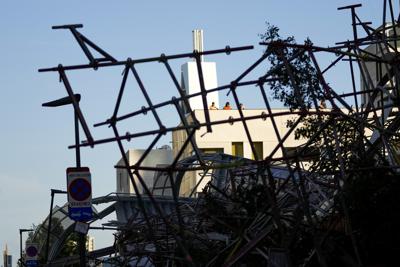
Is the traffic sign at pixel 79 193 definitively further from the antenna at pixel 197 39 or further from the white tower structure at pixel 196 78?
the antenna at pixel 197 39

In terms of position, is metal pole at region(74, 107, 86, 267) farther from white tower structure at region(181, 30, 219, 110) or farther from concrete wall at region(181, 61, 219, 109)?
concrete wall at region(181, 61, 219, 109)

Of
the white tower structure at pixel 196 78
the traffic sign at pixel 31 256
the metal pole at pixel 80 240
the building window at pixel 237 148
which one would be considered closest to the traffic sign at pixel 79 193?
the metal pole at pixel 80 240

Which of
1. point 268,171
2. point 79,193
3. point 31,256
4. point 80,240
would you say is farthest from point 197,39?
point 268,171

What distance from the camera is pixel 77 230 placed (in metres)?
24.3

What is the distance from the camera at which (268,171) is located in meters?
17.1

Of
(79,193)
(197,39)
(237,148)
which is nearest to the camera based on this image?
(79,193)

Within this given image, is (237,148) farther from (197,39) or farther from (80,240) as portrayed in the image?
(80,240)

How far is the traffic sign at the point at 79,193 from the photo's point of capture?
79.8 ft

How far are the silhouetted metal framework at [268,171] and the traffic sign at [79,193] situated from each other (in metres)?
1.37

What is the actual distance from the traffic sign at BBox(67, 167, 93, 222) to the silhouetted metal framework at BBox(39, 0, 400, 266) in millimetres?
1371

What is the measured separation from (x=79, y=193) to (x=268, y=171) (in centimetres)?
811

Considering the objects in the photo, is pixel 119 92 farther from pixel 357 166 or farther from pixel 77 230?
pixel 77 230

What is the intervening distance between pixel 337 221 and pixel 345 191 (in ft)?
1.90

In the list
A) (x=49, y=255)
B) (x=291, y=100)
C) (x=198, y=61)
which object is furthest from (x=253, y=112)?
(x=198, y=61)
